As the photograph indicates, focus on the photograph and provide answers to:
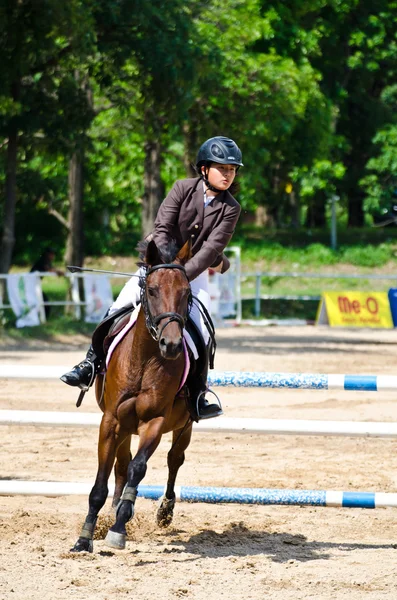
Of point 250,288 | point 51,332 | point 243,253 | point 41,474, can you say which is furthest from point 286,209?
point 41,474

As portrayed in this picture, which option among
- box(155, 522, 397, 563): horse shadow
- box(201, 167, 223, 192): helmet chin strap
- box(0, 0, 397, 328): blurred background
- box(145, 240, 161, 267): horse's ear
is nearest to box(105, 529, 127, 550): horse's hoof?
box(155, 522, 397, 563): horse shadow

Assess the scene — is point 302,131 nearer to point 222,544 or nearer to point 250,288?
point 250,288

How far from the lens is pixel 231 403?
45.9ft

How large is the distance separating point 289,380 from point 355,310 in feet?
68.9

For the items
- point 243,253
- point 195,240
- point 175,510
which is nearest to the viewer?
point 195,240

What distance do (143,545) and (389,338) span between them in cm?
1894

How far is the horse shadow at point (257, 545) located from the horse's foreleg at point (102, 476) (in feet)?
1.91

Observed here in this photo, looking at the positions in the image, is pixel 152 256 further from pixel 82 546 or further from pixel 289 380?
pixel 82 546

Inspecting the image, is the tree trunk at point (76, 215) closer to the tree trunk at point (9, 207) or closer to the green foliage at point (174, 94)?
the green foliage at point (174, 94)

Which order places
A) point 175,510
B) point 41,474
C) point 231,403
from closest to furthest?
point 175,510 → point 41,474 → point 231,403

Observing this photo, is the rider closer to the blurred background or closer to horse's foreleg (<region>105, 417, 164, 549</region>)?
horse's foreleg (<region>105, 417, 164, 549</region>)

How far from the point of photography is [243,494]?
24.9 ft

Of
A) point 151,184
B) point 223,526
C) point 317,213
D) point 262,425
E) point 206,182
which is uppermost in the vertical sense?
point 317,213

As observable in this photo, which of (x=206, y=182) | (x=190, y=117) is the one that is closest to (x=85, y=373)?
(x=206, y=182)
